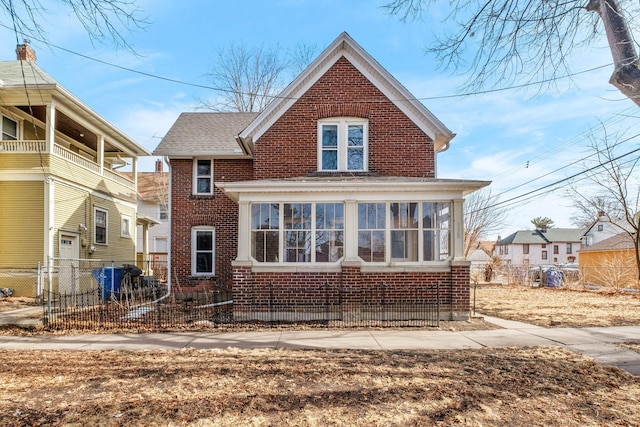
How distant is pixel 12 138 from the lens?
51.2 ft

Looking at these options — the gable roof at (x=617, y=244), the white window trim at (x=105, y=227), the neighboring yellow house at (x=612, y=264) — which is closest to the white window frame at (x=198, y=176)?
the white window trim at (x=105, y=227)

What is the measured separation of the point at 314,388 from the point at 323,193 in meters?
6.08

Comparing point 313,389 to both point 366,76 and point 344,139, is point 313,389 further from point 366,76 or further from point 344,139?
point 366,76

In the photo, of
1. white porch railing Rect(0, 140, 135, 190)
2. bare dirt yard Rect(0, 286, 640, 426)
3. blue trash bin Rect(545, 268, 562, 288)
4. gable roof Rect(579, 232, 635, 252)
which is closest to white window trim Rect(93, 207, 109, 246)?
white porch railing Rect(0, 140, 135, 190)

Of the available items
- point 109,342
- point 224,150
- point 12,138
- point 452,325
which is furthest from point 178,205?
point 452,325

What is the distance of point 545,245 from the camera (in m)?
69.7

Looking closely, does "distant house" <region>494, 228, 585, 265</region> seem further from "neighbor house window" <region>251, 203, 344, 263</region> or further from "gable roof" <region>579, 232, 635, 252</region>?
"neighbor house window" <region>251, 203, 344, 263</region>

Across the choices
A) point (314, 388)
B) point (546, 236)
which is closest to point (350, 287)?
point (314, 388)

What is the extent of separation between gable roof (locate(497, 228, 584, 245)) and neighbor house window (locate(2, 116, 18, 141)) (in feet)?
235

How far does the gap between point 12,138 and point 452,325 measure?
17.3 meters

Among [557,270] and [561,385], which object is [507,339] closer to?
[561,385]

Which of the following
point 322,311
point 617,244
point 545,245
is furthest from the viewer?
point 545,245

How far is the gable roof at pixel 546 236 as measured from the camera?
226ft

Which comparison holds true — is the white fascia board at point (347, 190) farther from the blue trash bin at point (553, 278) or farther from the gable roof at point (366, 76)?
the blue trash bin at point (553, 278)
